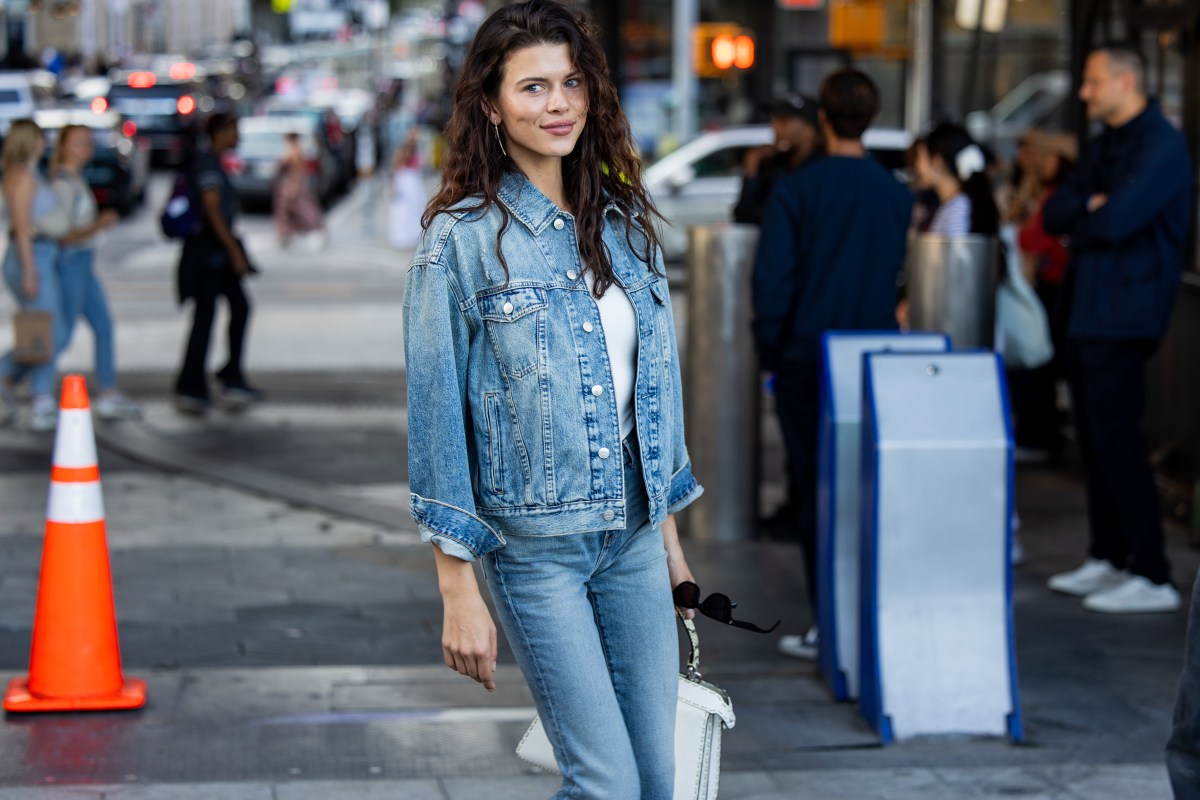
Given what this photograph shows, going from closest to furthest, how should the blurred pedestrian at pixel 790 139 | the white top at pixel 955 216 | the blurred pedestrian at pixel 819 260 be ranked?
the blurred pedestrian at pixel 819 260, the white top at pixel 955 216, the blurred pedestrian at pixel 790 139

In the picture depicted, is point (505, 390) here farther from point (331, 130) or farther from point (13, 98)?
point (331, 130)

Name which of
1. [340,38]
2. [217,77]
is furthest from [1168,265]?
[340,38]

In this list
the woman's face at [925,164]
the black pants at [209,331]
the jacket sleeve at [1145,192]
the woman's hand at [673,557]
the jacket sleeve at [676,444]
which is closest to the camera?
the jacket sleeve at [676,444]

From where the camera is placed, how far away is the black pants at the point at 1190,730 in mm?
3027

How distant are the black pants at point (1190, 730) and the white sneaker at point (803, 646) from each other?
2674mm

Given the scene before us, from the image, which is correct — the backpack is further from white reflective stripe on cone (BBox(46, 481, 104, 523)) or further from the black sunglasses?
the black sunglasses

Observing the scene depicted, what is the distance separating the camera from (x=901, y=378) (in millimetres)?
4898

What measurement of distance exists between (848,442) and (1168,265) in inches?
66.2

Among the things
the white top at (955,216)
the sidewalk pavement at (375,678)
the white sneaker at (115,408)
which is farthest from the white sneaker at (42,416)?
the white top at (955,216)

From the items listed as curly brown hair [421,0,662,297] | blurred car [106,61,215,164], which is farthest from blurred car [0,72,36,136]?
curly brown hair [421,0,662,297]

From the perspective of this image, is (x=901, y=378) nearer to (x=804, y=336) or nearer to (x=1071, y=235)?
(x=804, y=336)

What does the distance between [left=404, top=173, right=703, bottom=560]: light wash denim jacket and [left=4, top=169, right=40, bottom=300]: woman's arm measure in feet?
24.2

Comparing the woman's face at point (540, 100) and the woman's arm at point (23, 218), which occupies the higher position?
the woman's face at point (540, 100)

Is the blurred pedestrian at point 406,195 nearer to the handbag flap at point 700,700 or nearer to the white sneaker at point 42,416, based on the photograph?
the white sneaker at point 42,416
